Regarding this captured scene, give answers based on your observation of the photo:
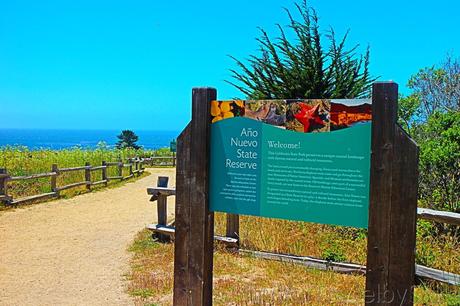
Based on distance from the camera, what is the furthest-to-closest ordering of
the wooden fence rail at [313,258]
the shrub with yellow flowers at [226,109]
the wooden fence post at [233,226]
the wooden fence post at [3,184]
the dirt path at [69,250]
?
the wooden fence post at [3,184] < the wooden fence post at [233,226] < the dirt path at [69,250] < the wooden fence rail at [313,258] < the shrub with yellow flowers at [226,109]

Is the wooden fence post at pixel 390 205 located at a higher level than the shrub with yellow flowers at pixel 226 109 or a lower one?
lower

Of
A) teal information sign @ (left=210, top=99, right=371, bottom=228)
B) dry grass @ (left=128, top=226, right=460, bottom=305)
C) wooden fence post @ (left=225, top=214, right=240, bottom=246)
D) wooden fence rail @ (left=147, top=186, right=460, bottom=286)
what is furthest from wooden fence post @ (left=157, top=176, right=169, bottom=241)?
teal information sign @ (left=210, top=99, right=371, bottom=228)

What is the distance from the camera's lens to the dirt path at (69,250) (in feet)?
18.5

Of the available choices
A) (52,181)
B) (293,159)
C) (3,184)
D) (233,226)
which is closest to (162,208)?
(233,226)

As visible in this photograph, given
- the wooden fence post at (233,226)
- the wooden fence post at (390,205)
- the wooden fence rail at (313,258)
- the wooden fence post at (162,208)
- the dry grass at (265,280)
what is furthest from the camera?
the wooden fence post at (162,208)

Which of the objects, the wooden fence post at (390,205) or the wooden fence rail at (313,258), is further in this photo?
the wooden fence rail at (313,258)

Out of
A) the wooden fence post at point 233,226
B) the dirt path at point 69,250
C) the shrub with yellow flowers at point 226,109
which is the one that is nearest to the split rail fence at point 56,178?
the dirt path at point 69,250

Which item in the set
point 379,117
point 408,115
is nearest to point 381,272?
point 379,117

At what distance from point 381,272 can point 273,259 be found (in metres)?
3.68

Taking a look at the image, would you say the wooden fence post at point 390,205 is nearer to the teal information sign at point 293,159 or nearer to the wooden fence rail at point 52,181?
the teal information sign at point 293,159

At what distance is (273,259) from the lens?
22.1ft

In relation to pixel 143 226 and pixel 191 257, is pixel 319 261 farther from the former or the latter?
pixel 143 226

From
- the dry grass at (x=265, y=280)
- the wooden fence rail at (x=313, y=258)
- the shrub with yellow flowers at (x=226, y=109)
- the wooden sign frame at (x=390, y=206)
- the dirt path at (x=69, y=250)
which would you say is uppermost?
the shrub with yellow flowers at (x=226, y=109)

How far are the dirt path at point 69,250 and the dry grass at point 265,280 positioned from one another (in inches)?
14.2
